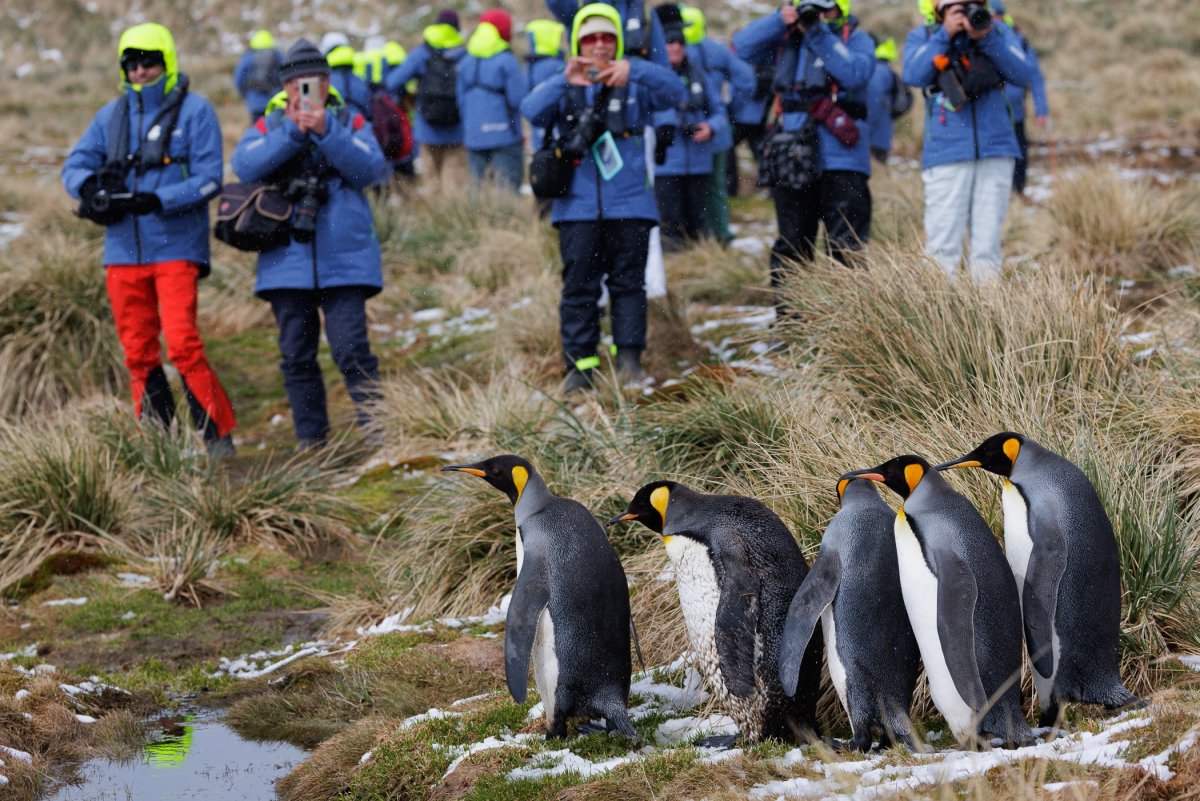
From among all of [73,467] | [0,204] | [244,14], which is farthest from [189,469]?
[244,14]

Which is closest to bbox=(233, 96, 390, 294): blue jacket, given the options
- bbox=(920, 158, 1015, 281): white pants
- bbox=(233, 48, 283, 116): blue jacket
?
bbox=(920, 158, 1015, 281): white pants

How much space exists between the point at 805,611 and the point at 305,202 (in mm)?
4130

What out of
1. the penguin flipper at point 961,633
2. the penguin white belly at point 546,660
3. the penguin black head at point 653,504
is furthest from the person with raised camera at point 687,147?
the penguin flipper at point 961,633

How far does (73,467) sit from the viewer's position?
621 cm

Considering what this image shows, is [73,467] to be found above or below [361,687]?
above

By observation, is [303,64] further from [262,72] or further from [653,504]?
[262,72]

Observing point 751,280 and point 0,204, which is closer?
point 751,280

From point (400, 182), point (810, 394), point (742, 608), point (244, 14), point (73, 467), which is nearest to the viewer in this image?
point (742, 608)

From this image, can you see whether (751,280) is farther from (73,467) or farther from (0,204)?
(0,204)

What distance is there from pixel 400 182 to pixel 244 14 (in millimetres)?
31930

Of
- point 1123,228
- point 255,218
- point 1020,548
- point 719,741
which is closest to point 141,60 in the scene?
point 255,218

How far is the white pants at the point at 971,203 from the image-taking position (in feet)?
21.8

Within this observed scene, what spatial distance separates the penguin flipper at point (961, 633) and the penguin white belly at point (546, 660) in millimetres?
1050

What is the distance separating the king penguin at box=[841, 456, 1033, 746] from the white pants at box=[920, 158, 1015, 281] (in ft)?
11.8
